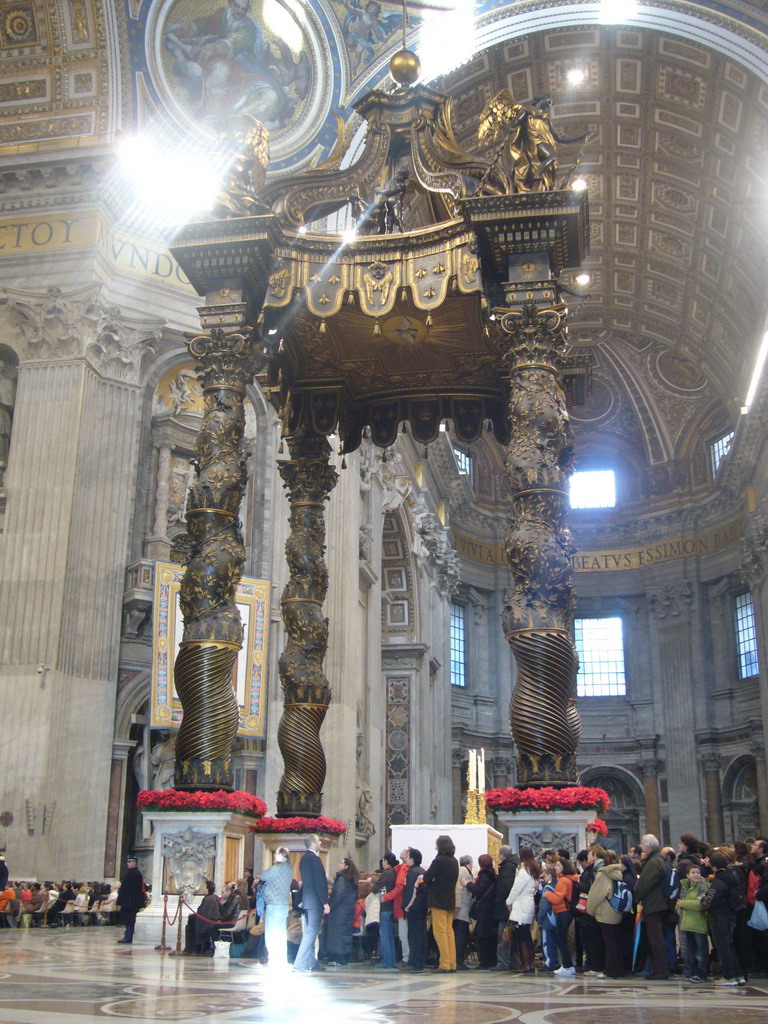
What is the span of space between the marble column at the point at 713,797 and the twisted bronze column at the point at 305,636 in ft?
74.8

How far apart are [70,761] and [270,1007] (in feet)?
35.6

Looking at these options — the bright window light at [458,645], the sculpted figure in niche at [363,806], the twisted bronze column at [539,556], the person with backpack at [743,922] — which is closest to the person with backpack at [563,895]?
the twisted bronze column at [539,556]

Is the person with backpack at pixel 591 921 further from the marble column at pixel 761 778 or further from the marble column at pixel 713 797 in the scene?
the marble column at pixel 713 797

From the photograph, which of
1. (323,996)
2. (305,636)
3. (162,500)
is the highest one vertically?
(162,500)

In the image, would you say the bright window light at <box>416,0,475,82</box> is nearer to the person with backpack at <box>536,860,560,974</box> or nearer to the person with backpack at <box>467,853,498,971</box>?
the person with backpack at <box>467,853,498,971</box>

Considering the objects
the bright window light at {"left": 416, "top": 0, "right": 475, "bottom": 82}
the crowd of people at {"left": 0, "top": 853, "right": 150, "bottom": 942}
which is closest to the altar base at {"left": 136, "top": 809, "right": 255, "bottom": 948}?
the crowd of people at {"left": 0, "top": 853, "right": 150, "bottom": 942}

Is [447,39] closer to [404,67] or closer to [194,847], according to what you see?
[404,67]

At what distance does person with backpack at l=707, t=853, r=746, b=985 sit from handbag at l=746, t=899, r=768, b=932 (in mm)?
239

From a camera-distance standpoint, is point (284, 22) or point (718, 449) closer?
point (284, 22)

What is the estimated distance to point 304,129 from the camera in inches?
768

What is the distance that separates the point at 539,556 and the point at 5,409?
11665 millimetres

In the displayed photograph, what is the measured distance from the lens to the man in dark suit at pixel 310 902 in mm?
7527

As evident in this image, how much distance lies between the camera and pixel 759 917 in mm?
7363

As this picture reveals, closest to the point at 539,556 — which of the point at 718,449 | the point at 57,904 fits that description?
the point at 57,904
